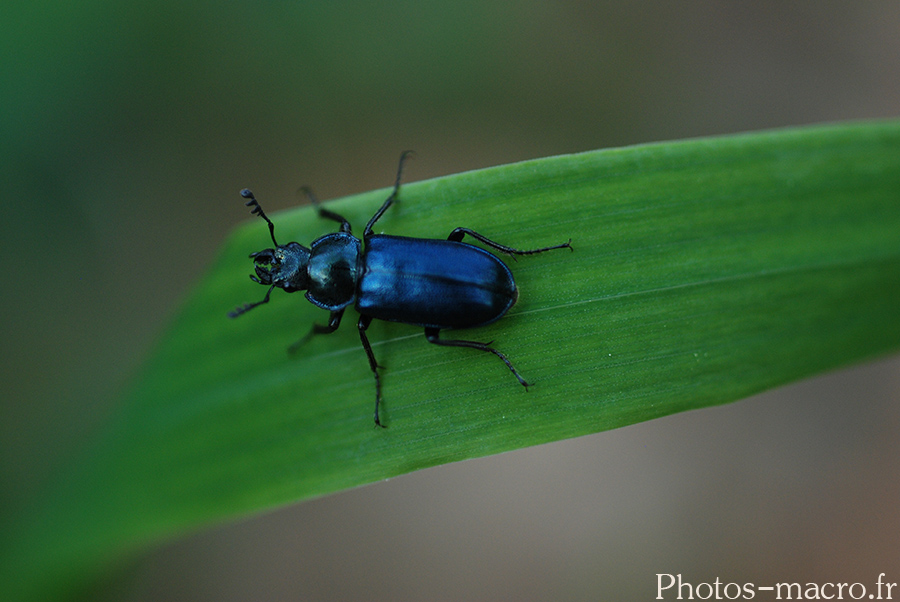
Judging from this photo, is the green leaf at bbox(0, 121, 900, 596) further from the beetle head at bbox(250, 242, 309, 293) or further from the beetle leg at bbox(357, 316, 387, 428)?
the beetle head at bbox(250, 242, 309, 293)

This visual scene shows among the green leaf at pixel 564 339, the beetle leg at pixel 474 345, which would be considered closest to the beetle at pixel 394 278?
the beetle leg at pixel 474 345

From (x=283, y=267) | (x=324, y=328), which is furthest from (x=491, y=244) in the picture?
(x=283, y=267)

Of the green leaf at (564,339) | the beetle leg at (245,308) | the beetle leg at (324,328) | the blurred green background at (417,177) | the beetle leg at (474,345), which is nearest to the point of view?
the green leaf at (564,339)

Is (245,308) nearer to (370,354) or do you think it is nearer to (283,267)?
(283,267)

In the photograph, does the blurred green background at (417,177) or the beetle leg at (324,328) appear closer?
the beetle leg at (324,328)

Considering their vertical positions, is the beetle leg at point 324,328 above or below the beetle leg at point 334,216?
below

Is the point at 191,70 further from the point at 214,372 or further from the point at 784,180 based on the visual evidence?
the point at 784,180

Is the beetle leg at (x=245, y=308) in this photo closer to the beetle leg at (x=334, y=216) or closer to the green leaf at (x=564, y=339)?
the green leaf at (x=564, y=339)

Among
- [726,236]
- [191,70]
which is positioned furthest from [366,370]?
[191,70]
